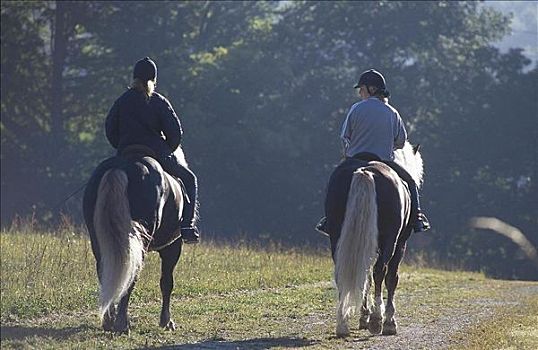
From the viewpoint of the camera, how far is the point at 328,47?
62.2 metres

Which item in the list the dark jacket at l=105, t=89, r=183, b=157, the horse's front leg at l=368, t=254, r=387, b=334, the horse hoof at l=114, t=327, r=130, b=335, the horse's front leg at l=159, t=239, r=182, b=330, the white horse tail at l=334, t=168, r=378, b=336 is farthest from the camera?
the horse's front leg at l=159, t=239, r=182, b=330

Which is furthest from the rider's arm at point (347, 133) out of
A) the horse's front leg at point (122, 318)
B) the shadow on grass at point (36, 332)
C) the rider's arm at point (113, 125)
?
the shadow on grass at point (36, 332)

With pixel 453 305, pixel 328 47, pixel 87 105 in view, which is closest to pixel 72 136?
pixel 87 105

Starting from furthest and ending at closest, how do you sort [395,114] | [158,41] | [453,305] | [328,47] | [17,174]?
[328,47] < [158,41] < [17,174] < [453,305] < [395,114]

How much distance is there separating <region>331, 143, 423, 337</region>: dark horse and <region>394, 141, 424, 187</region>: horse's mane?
50 centimetres

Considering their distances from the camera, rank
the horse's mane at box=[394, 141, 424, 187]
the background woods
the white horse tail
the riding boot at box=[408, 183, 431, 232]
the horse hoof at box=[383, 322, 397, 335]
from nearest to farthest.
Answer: the white horse tail < the horse hoof at box=[383, 322, 397, 335] < the riding boot at box=[408, 183, 431, 232] < the horse's mane at box=[394, 141, 424, 187] < the background woods

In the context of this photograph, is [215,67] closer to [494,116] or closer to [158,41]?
[158,41]

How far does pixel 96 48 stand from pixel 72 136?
431 cm

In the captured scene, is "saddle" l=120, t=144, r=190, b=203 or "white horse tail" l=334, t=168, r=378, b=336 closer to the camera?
"white horse tail" l=334, t=168, r=378, b=336

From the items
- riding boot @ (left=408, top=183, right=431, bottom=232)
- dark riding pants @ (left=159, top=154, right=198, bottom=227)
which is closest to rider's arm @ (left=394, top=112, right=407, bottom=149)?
riding boot @ (left=408, top=183, right=431, bottom=232)

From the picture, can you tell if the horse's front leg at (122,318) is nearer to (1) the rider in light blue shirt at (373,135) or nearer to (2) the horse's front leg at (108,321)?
(2) the horse's front leg at (108,321)

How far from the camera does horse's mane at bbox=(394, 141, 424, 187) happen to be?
42.4 ft

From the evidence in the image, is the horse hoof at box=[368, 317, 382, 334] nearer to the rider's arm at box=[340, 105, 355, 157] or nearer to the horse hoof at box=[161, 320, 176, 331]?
the rider's arm at box=[340, 105, 355, 157]

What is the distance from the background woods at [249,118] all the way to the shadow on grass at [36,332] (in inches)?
1464
